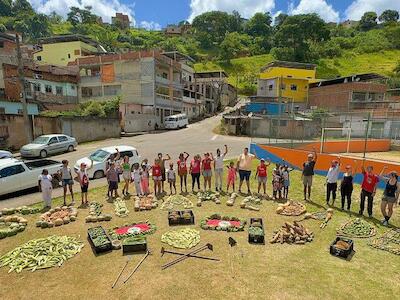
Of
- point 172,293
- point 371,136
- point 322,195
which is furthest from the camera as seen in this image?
point 371,136

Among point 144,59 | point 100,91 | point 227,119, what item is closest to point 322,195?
point 227,119

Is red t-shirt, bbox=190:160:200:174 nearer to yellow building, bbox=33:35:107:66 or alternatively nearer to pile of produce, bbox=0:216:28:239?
pile of produce, bbox=0:216:28:239

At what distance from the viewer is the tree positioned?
12962 centimetres

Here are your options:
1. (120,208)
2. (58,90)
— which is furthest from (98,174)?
(58,90)

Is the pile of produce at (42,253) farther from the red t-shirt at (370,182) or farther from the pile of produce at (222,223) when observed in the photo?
the red t-shirt at (370,182)

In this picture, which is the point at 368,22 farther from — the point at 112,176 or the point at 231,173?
the point at 112,176

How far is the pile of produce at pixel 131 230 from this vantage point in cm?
998

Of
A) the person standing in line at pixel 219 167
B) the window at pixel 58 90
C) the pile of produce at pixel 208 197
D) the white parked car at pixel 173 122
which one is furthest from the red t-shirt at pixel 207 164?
A: the window at pixel 58 90

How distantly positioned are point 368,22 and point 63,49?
126358 millimetres

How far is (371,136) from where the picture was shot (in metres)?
27.1

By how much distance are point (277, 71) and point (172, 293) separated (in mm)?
53728

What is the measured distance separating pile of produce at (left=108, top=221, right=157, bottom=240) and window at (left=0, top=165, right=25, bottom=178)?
23.8 feet

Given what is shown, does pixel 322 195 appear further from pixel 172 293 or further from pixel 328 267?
pixel 172 293

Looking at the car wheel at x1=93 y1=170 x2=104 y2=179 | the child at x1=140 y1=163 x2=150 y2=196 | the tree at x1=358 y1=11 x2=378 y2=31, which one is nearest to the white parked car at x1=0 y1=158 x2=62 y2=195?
the car wheel at x1=93 y1=170 x2=104 y2=179
